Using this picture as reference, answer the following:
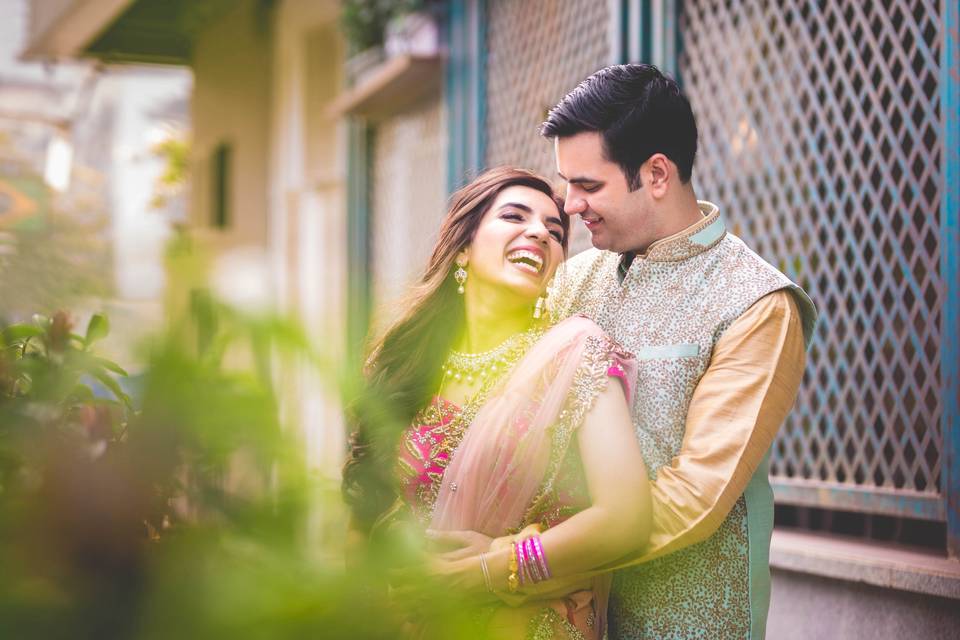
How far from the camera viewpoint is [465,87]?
20.2 feet

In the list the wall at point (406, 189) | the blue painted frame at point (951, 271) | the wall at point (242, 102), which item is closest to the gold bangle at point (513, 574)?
the blue painted frame at point (951, 271)

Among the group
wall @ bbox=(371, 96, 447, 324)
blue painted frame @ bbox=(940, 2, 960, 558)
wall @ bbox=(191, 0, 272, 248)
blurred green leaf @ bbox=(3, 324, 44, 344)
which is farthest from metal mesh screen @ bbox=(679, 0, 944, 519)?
wall @ bbox=(191, 0, 272, 248)

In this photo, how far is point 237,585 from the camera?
Answer: 1.82ft

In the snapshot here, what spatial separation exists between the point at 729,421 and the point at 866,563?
5.16 ft

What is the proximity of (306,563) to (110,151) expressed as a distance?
11904mm

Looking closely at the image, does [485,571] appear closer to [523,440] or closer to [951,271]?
[523,440]

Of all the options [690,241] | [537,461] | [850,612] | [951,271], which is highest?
[690,241]

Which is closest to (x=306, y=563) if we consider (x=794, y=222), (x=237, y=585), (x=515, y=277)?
(x=237, y=585)

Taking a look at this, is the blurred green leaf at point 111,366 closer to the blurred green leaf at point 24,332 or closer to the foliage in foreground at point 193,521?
the foliage in foreground at point 193,521

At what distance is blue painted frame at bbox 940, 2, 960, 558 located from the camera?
3.02 m

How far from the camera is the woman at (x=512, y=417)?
1890 millimetres

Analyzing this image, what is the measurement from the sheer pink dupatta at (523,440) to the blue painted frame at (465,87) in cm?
386

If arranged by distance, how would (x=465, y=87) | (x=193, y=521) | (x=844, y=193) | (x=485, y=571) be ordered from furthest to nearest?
(x=465, y=87) → (x=844, y=193) → (x=485, y=571) → (x=193, y=521)

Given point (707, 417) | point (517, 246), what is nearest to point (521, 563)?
point (707, 417)
